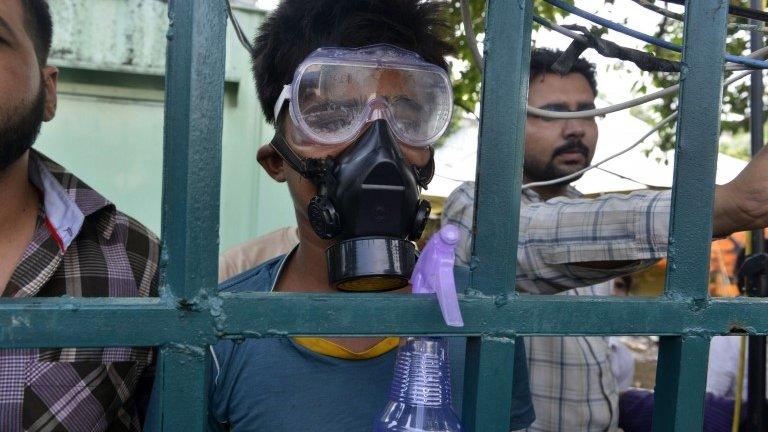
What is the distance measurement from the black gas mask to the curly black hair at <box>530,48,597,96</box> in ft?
3.12

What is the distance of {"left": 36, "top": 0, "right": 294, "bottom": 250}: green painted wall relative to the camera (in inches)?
181

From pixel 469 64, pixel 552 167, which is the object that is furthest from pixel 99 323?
pixel 469 64

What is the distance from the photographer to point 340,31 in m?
1.44

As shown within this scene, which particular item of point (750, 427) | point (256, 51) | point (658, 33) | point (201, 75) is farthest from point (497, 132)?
point (658, 33)

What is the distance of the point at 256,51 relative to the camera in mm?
1702

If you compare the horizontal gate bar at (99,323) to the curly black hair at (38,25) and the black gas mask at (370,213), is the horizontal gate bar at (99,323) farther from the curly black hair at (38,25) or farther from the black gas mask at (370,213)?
the curly black hair at (38,25)

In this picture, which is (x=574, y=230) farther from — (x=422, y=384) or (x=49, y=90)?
(x=49, y=90)

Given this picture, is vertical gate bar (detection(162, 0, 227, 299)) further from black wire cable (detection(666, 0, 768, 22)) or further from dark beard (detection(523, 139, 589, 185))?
dark beard (detection(523, 139, 589, 185))

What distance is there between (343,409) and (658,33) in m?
2.26

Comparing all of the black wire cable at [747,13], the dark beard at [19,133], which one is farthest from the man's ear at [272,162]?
the black wire cable at [747,13]

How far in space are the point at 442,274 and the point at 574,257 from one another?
671 millimetres

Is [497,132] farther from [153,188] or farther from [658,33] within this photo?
[153,188]

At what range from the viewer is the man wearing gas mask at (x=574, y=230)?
129 cm

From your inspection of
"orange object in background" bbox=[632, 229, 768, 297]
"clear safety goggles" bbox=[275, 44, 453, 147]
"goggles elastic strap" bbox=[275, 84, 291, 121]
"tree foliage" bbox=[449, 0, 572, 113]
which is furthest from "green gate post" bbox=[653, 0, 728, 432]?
"orange object in background" bbox=[632, 229, 768, 297]
